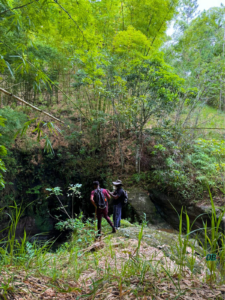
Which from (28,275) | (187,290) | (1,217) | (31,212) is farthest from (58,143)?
(187,290)

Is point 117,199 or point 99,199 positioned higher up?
point 99,199

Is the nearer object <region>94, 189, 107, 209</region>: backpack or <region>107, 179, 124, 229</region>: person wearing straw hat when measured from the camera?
<region>94, 189, 107, 209</region>: backpack

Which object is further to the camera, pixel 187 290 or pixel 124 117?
pixel 124 117

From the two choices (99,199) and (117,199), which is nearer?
(99,199)

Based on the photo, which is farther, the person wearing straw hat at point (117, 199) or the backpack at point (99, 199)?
the person wearing straw hat at point (117, 199)

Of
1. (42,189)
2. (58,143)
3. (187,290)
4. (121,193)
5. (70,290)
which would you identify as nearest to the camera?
(187,290)

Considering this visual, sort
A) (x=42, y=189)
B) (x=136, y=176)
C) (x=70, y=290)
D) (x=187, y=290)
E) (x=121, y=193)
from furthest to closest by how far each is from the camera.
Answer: (x=42, y=189) → (x=136, y=176) → (x=121, y=193) → (x=70, y=290) → (x=187, y=290)

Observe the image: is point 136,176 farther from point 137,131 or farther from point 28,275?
point 28,275

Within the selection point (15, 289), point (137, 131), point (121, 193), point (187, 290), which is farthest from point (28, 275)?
point (137, 131)

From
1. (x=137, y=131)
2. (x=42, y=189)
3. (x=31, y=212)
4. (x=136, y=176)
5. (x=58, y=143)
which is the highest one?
(x=137, y=131)

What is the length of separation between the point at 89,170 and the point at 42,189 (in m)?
2.06

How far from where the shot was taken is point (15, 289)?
3.35ft

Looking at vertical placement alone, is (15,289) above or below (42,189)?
above

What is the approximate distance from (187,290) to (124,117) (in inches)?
221
